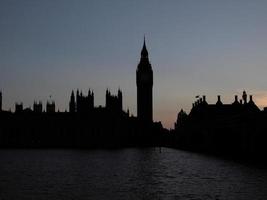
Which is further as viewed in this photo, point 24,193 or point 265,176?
point 265,176

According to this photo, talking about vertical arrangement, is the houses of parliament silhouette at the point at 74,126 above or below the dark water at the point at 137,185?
above

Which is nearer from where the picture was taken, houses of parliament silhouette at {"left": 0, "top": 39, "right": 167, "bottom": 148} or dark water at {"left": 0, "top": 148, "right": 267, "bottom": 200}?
dark water at {"left": 0, "top": 148, "right": 267, "bottom": 200}

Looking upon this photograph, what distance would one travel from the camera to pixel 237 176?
44.1m

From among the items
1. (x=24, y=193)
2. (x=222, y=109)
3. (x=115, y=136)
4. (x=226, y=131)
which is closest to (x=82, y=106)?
(x=115, y=136)

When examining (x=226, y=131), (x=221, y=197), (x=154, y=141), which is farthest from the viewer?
(x=154, y=141)

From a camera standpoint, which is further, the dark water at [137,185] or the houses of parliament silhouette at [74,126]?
the houses of parliament silhouette at [74,126]

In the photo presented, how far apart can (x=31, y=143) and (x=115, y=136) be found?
28.4m

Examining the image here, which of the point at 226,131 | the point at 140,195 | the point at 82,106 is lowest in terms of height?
the point at 140,195

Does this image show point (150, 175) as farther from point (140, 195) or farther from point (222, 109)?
point (222, 109)

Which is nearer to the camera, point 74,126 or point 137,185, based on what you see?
point 137,185

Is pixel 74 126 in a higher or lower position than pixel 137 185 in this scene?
higher

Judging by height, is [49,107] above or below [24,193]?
above

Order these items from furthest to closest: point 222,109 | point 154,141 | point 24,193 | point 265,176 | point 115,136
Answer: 1. point 154,141
2. point 115,136
3. point 222,109
4. point 265,176
5. point 24,193

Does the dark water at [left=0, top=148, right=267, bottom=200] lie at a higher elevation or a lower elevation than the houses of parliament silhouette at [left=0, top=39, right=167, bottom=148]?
lower
